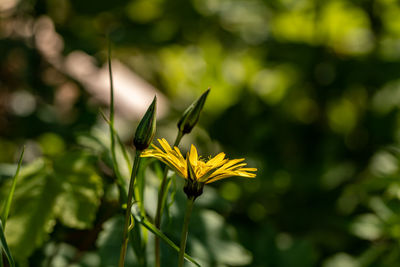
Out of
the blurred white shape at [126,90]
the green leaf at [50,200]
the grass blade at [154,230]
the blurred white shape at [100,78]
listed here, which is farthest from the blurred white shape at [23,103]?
the grass blade at [154,230]

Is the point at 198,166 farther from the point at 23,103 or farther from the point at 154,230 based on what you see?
the point at 23,103

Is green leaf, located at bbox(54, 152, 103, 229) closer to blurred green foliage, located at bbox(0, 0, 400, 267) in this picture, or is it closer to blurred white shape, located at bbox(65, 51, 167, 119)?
blurred green foliage, located at bbox(0, 0, 400, 267)

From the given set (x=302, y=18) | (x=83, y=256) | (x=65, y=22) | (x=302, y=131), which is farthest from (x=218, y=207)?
(x=302, y=18)

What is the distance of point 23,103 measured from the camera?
1187 mm

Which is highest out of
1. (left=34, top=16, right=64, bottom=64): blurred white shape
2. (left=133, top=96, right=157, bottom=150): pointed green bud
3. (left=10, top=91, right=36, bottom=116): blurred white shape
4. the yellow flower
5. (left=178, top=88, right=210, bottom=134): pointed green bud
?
(left=34, top=16, right=64, bottom=64): blurred white shape

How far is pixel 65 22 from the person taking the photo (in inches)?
Answer: 50.0

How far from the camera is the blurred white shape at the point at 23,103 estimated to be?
1153mm

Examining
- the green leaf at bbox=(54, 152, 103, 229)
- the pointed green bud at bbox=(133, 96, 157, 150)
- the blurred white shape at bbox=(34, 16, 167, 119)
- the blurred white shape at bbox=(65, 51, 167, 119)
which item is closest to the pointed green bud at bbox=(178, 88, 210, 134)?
the pointed green bud at bbox=(133, 96, 157, 150)

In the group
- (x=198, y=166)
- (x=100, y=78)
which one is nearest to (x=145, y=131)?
(x=198, y=166)

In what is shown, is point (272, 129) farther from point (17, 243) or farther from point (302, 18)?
point (17, 243)

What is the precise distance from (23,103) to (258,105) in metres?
0.67

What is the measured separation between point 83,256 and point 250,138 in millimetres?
578

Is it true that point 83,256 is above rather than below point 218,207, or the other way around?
below

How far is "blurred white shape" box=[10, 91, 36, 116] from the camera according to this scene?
1153mm
